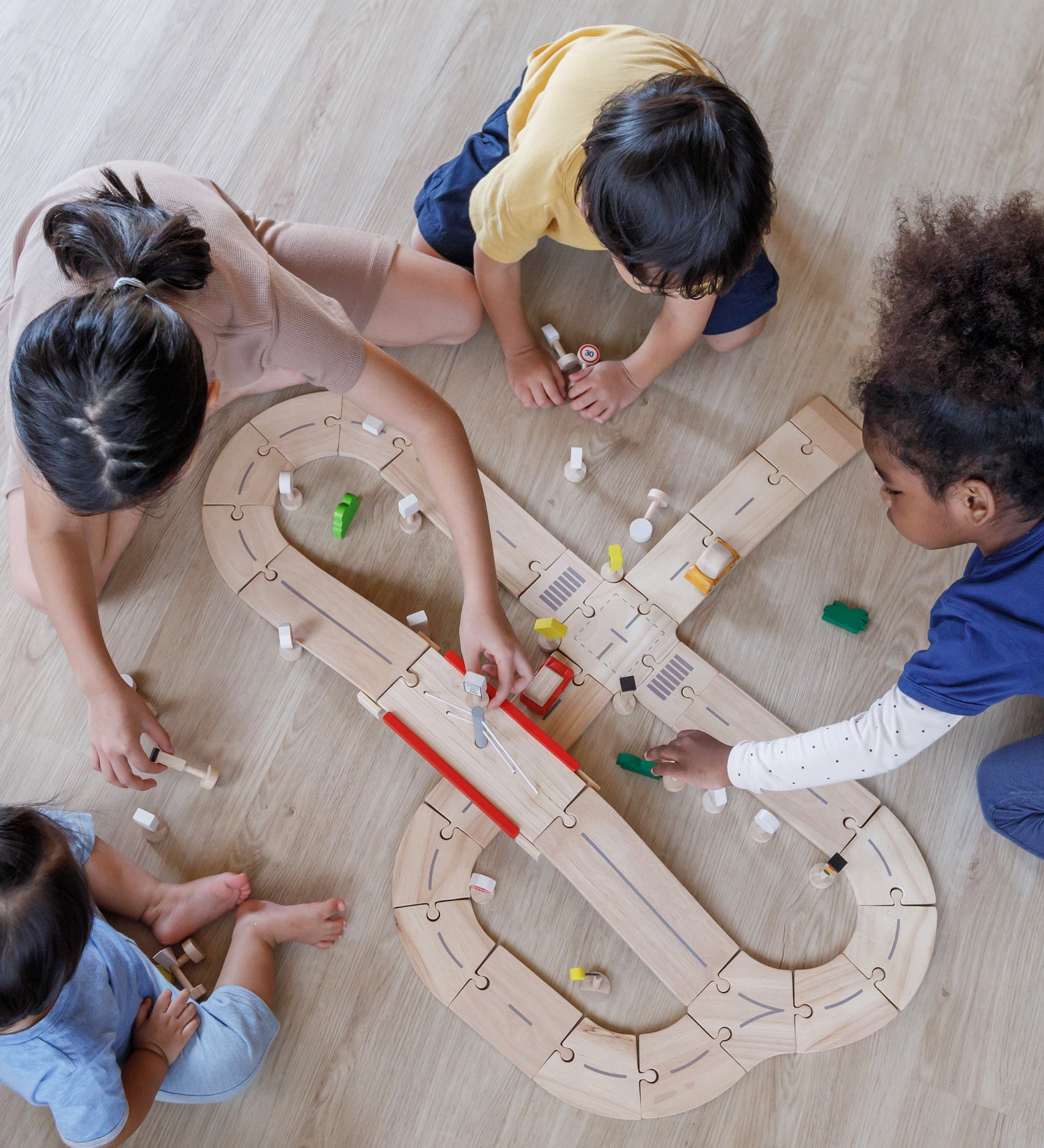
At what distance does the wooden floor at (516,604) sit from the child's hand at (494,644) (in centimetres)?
11

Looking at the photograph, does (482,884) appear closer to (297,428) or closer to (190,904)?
(190,904)

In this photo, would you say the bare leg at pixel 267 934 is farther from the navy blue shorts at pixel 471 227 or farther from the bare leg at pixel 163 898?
the navy blue shorts at pixel 471 227

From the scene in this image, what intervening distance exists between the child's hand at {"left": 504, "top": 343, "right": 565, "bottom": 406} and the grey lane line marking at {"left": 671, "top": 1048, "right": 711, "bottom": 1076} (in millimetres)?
794

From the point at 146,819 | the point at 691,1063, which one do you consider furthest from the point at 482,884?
the point at 146,819

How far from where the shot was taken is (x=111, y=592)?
1151 mm

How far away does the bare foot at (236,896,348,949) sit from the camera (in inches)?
39.6

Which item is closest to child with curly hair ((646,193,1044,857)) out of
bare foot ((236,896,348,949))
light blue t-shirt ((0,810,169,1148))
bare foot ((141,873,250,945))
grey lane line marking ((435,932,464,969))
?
grey lane line marking ((435,932,464,969))

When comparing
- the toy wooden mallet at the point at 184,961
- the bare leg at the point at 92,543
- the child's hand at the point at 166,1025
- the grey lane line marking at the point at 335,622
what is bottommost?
the toy wooden mallet at the point at 184,961

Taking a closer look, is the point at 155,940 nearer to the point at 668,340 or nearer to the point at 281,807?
Result: the point at 281,807

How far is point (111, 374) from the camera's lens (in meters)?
0.68

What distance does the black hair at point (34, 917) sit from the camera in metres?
0.78

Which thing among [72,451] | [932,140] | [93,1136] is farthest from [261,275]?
[932,140]

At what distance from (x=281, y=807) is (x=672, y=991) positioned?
0.49 meters

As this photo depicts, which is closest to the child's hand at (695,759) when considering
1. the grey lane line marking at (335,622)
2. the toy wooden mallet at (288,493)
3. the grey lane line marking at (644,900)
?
the grey lane line marking at (644,900)
